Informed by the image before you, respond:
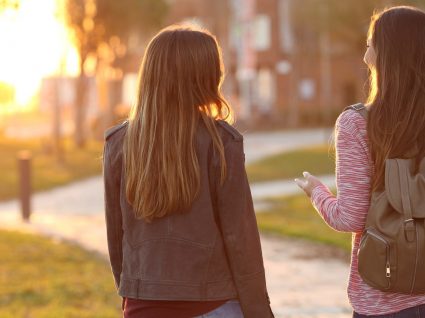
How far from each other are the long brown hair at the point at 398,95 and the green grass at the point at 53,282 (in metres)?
4.60

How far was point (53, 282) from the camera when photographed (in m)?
9.83

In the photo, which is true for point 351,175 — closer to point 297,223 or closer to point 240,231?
point 240,231

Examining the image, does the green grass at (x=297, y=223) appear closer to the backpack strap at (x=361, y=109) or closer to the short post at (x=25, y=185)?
the short post at (x=25, y=185)

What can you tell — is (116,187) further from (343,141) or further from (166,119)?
(343,141)

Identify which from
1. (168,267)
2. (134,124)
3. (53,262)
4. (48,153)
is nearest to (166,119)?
(134,124)

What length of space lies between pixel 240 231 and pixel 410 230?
0.54m

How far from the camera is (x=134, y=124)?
3.63 meters

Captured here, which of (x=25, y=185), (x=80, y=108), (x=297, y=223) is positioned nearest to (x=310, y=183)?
(x=297, y=223)

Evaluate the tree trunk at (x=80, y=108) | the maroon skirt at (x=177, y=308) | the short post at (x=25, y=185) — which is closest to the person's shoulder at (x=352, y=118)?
the maroon skirt at (x=177, y=308)

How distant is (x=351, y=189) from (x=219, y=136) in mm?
474

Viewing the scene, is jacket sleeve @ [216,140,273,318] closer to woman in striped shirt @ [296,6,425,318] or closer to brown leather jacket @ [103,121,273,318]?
brown leather jacket @ [103,121,273,318]

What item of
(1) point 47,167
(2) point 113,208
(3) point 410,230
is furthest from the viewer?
(1) point 47,167

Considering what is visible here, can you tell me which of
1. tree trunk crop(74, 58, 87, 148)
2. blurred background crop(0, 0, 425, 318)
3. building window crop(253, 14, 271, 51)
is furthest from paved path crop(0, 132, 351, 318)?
building window crop(253, 14, 271, 51)

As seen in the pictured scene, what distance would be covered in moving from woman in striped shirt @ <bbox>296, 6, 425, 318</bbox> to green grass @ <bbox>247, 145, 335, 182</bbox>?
21622mm
